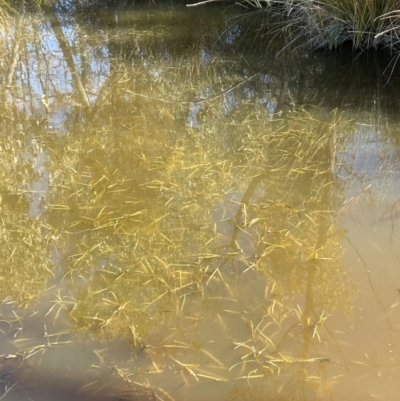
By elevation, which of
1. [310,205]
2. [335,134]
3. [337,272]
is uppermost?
[335,134]

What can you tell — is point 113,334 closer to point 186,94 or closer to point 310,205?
point 310,205

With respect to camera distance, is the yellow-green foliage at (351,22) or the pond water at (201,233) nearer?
the pond water at (201,233)

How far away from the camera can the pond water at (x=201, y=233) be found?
5.15 feet

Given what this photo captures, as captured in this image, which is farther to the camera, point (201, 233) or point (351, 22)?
point (351, 22)

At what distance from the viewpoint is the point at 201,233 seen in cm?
217

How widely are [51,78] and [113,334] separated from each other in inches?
114

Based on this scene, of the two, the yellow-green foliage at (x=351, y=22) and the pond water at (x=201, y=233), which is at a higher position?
the yellow-green foliage at (x=351, y=22)

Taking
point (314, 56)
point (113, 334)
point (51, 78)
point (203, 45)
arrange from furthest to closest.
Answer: point (203, 45)
point (314, 56)
point (51, 78)
point (113, 334)

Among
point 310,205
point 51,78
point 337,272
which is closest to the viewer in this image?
point 337,272

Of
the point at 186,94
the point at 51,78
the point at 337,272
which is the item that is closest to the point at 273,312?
the point at 337,272

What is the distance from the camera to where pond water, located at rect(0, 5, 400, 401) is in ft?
5.15

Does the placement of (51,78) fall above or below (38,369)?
above

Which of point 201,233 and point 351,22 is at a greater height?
point 351,22

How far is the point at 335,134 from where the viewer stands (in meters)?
2.99
